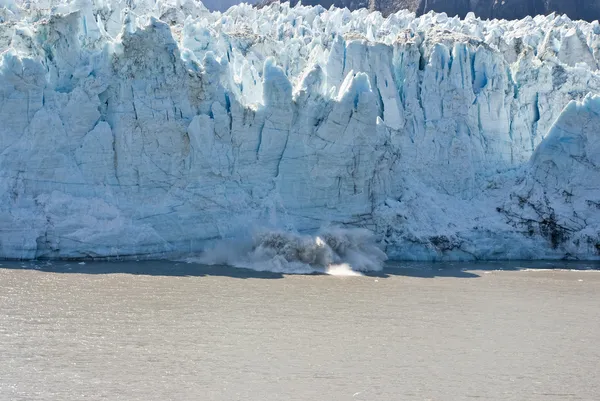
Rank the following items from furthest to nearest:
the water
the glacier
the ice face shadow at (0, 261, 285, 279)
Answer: the glacier, the ice face shadow at (0, 261, 285, 279), the water

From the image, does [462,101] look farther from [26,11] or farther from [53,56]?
[26,11]

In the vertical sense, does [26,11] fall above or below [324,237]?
above

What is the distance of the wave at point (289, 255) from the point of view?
42.7 feet

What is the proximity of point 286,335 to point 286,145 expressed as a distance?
18.1ft

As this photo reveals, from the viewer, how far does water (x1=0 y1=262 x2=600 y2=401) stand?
7375 millimetres

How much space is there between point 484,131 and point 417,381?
881cm

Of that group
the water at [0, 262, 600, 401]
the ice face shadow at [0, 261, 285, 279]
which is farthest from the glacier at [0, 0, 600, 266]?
the water at [0, 262, 600, 401]

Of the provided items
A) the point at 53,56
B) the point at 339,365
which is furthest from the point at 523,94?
the point at 339,365

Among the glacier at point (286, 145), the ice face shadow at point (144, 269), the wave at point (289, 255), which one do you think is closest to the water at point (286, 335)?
the ice face shadow at point (144, 269)

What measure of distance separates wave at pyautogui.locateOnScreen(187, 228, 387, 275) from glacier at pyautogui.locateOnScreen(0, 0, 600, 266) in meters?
0.12

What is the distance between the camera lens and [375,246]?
13797 millimetres

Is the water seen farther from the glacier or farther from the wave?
the glacier

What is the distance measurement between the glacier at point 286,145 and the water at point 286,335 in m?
1.09

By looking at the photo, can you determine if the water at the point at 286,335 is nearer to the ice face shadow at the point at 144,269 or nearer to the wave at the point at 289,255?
the ice face shadow at the point at 144,269
